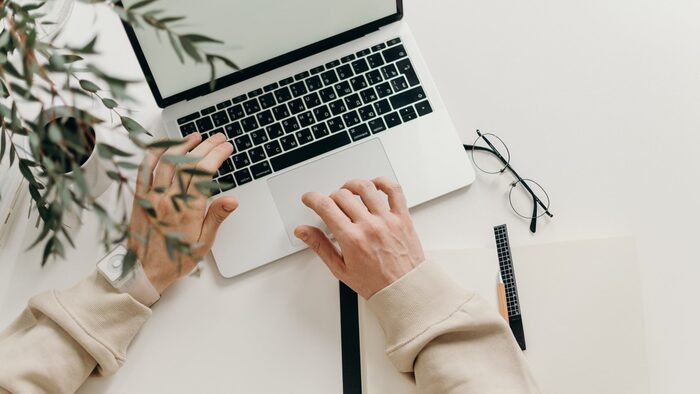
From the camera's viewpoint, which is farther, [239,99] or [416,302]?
[239,99]

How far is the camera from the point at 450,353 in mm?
852

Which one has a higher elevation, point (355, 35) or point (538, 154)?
point (355, 35)

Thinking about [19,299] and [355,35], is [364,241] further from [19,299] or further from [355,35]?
[19,299]

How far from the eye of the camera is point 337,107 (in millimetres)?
960

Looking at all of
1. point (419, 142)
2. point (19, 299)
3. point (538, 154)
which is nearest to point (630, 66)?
point (538, 154)

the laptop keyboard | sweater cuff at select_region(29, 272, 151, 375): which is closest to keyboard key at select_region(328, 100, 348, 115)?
the laptop keyboard

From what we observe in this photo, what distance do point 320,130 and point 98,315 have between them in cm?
40

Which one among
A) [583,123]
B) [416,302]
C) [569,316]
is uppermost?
[583,123]

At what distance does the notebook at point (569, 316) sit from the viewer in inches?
35.0

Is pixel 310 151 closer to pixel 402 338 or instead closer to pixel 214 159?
pixel 214 159

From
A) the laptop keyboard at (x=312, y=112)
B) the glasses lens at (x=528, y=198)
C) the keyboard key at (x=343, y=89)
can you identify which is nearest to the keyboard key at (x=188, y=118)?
the laptop keyboard at (x=312, y=112)

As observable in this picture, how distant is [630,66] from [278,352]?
2.32ft

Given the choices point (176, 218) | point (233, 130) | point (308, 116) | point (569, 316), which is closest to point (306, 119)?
point (308, 116)

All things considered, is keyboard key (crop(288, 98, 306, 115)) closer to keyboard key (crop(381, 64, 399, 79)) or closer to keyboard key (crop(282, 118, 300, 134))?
keyboard key (crop(282, 118, 300, 134))
